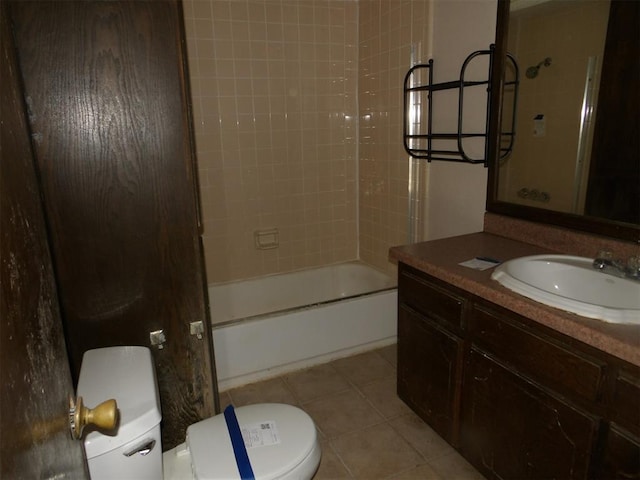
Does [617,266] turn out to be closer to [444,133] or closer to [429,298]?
[429,298]

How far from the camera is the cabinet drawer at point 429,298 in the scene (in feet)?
5.12

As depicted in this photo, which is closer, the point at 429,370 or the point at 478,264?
the point at 478,264

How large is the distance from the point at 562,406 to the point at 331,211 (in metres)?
2.28

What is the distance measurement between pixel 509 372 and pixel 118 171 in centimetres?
140

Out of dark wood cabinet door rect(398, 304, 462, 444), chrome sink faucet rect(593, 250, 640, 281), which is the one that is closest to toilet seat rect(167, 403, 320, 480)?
dark wood cabinet door rect(398, 304, 462, 444)

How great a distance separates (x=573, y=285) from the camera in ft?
4.80

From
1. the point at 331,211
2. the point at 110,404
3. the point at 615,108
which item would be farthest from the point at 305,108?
the point at 110,404

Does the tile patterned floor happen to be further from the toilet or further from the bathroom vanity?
A: the toilet

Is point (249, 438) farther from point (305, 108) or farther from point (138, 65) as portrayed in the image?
point (305, 108)

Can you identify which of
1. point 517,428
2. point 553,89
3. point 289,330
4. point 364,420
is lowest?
point 364,420

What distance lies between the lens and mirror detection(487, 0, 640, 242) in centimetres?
141

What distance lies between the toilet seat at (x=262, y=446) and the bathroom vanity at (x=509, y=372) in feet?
2.10

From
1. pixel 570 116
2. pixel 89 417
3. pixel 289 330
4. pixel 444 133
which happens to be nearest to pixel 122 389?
pixel 89 417

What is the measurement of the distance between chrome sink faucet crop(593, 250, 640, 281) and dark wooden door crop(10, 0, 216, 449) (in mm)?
1353
